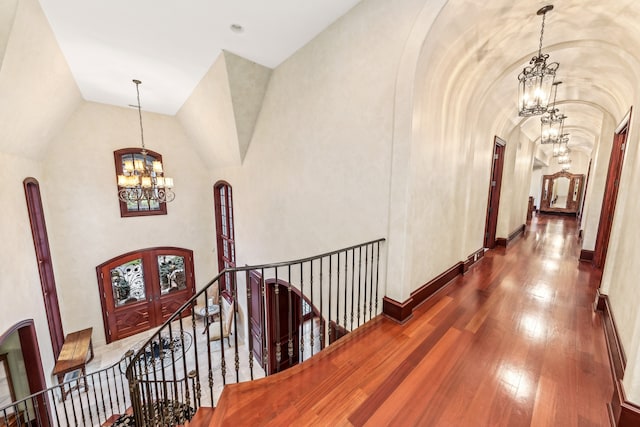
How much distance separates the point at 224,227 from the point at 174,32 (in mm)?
5504

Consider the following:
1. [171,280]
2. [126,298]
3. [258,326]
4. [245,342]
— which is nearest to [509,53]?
[258,326]

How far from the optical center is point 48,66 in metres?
3.39

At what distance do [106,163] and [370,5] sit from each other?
700 centimetres

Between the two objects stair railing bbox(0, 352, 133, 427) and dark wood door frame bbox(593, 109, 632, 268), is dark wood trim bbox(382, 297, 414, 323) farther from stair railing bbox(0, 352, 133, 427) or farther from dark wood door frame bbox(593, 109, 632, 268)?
stair railing bbox(0, 352, 133, 427)

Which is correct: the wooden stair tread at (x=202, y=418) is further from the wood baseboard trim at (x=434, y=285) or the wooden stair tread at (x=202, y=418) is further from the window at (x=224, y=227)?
the window at (x=224, y=227)

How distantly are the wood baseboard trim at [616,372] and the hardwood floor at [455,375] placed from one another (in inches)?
2.3

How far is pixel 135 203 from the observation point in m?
6.57

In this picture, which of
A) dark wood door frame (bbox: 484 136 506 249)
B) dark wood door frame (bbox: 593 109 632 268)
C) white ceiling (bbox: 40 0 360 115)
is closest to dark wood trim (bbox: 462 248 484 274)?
dark wood door frame (bbox: 484 136 506 249)

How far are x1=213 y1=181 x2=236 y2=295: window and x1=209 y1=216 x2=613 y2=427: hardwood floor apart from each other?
5583mm

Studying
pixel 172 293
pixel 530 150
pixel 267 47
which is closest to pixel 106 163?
pixel 172 293

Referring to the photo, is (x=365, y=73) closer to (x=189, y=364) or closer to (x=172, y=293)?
(x=189, y=364)

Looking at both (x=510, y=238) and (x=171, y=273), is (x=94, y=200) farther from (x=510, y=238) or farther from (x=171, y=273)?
(x=510, y=238)

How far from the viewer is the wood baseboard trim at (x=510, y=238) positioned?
5.42 meters

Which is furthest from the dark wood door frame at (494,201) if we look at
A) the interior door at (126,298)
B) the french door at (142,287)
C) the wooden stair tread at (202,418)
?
the interior door at (126,298)
